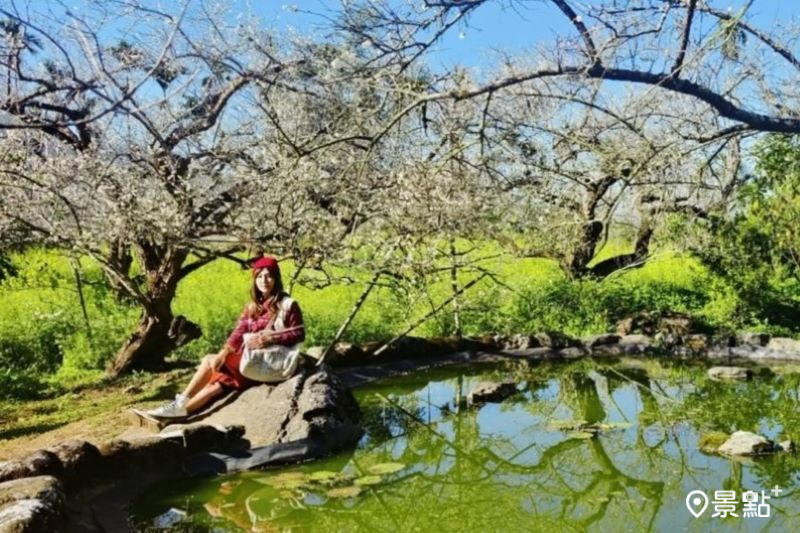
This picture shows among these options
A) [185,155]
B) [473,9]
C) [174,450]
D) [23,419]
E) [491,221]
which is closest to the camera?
[473,9]

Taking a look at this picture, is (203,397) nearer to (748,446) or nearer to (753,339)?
(748,446)

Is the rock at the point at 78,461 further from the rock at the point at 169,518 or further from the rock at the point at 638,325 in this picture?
the rock at the point at 638,325

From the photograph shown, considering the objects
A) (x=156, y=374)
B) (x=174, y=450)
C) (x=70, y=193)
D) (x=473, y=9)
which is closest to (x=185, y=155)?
(x=70, y=193)

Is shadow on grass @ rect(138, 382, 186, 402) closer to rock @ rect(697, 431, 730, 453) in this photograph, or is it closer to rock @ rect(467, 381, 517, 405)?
rock @ rect(467, 381, 517, 405)

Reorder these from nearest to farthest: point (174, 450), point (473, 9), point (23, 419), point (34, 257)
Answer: point (473, 9)
point (174, 450)
point (23, 419)
point (34, 257)

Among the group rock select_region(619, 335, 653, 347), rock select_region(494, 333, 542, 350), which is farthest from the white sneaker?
rock select_region(619, 335, 653, 347)

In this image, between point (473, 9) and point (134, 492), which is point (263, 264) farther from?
point (473, 9)

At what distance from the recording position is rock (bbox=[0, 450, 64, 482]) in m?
4.42

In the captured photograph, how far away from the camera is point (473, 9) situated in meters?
3.93

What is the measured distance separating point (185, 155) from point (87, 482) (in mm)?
4378

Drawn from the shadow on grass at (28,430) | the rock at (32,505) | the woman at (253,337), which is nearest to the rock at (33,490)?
the rock at (32,505)

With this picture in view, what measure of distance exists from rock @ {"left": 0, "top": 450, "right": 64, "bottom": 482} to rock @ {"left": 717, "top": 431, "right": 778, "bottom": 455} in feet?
14.0

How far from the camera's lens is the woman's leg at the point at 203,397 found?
6387 millimetres

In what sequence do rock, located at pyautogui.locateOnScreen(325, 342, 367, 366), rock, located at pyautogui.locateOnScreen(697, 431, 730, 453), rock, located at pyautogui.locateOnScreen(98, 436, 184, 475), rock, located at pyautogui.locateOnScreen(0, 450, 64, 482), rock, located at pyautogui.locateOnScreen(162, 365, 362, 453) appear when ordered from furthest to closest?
rock, located at pyautogui.locateOnScreen(325, 342, 367, 366), rock, located at pyautogui.locateOnScreen(162, 365, 362, 453), rock, located at pyautogui.locateOnScreen(697, 431, 730, 453), rock, located at pyautogui.locateOnScreen(98, 436, 184, 475), rock, located at pyautogui.locateOnScreen(0, 450, 64, 482)
